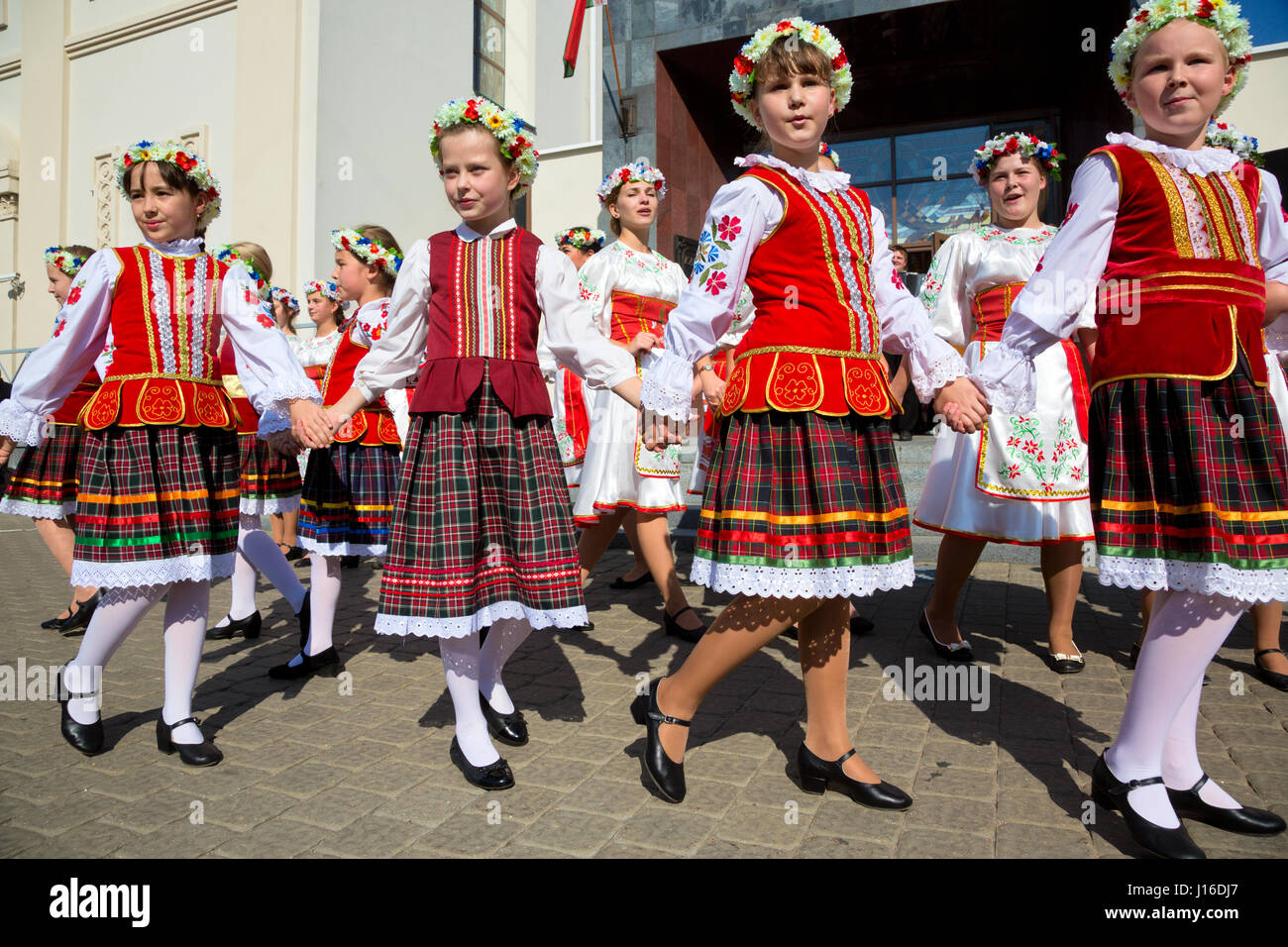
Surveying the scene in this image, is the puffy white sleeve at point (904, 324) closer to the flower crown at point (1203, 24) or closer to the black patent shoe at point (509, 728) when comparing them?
the flower crown at point (1203, 24)

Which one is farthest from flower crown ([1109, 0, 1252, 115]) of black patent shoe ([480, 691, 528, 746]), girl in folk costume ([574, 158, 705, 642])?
black patent shoe ([480, 691, 528, 746])

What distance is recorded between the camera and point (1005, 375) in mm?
2221

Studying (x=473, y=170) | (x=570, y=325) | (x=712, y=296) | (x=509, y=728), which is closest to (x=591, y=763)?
(x=509, y=728)

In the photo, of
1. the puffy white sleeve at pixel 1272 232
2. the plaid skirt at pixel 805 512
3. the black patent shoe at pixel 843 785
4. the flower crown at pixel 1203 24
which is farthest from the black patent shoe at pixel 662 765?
the flower crown at pixel 1203 24

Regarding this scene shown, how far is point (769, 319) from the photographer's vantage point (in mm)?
2340

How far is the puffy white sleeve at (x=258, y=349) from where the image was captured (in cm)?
296

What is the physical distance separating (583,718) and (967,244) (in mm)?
2863

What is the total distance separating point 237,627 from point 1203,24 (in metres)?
4.96

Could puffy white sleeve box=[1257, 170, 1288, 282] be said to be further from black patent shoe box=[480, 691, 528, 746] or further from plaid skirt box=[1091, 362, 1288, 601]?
black patent shoe box=[480, 691, 528, 746]

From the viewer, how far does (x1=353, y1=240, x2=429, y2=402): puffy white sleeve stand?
280cm

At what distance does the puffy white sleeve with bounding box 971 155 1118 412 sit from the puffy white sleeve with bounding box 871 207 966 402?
183mm

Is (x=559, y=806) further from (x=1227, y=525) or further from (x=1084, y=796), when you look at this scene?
(x=1227, y=525)

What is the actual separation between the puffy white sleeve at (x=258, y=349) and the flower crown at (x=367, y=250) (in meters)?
0.90

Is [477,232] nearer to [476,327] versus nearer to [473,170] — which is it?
[473,170]
